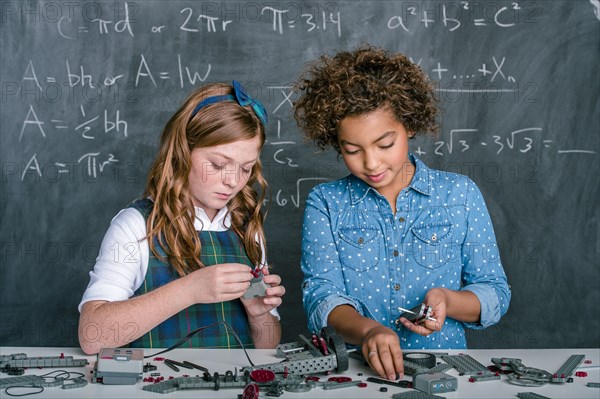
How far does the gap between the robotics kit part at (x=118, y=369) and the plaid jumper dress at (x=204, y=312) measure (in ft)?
1.59

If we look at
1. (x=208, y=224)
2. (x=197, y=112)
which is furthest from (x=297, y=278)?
(x=197, y=112)

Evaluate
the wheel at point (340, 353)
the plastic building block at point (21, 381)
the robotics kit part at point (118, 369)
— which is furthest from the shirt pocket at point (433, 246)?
the plastic building block at point (21, 381)

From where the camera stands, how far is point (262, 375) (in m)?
1.34

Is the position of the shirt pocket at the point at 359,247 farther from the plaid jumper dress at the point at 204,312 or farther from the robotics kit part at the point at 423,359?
the robotics kit part at the point at 423,359

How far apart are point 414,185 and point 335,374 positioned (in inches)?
27.0

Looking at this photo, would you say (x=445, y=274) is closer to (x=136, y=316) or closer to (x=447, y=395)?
(x=447, y=395)

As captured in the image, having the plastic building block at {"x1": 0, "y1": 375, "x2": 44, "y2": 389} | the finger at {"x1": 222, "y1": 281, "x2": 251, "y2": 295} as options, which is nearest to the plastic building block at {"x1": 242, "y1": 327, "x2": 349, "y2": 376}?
the finger at {"x1": 222, "y1": 281, "x2": 251, "y2": 295}

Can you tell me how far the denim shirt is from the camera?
6.30 ft

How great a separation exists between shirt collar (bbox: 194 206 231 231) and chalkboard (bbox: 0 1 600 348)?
0.81 meters

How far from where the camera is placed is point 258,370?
1360 mm

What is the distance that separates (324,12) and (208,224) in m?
1.16

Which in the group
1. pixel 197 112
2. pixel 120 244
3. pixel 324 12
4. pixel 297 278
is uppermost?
pixel 324 12

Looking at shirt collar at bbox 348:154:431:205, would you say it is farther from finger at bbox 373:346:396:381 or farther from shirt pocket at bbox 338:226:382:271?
finger at bbox 373:346:396:381

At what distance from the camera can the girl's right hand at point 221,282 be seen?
1649 millimetres
